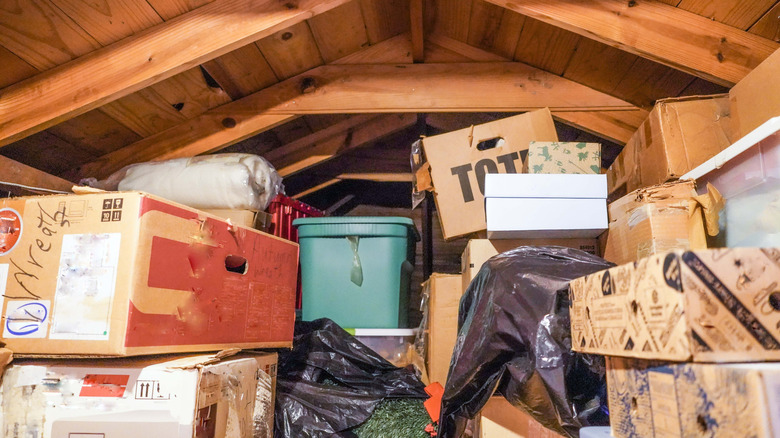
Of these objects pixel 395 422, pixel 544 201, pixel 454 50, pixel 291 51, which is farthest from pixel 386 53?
pixel 395 422

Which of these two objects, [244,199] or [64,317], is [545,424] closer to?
[64,317]

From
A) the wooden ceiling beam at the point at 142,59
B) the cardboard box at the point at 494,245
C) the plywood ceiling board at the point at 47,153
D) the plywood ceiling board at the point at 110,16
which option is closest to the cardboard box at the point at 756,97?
the cardboard box at the point at 494,245

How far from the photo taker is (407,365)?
1957 mm

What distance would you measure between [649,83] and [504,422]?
1.32 meters

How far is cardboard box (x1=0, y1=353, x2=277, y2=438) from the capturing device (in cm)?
95

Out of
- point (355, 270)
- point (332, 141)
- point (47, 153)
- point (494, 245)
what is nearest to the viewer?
point (494, 245)

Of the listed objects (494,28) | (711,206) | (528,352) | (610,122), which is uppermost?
(494,28)

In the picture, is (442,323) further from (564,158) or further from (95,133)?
(95,133)

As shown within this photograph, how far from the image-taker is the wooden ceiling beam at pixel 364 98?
1935mm

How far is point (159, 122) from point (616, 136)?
69.3 inches

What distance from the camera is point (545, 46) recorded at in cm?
180

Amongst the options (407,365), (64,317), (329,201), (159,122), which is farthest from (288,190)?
(64,317)

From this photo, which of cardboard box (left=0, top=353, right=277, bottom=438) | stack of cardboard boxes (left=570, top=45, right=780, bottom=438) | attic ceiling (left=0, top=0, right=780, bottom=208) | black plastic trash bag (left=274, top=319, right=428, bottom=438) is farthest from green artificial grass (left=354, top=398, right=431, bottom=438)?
attic ceiling (left=0, top=0, right=780, bottom=208)

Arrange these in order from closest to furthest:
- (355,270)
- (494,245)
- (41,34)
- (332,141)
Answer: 1. (41,34)
2. (494,245)
3. (355,270)
4. (332,141)
